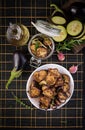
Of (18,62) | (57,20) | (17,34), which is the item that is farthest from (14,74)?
(57,20)

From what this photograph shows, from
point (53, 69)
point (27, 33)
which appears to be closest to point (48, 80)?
point (53, 69)

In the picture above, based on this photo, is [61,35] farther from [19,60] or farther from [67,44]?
[19,60]

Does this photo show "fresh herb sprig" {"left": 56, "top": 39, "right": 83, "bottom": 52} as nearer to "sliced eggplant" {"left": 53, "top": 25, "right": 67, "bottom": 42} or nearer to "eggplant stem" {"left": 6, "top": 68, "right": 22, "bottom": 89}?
"sliced eggplant" {"left": 53, "top": 25, "right": 67, "bottom": 42}

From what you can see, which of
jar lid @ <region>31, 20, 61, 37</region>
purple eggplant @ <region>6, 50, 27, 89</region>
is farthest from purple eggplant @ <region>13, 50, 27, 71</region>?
jar lid @ <region>31, 20, 61, 37</region>

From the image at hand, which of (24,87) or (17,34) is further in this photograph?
(24,87)

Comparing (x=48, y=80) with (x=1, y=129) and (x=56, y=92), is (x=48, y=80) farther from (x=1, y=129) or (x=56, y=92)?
(x=1, y=129)

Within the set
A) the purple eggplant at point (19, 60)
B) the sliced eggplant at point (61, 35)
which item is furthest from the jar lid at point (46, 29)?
the purple eggplant at point (19, 60)
